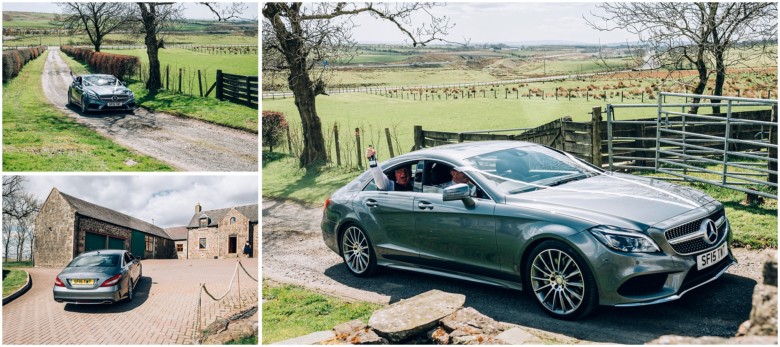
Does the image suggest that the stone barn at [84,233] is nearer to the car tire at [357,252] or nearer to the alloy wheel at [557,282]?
the car tire at [357,252]

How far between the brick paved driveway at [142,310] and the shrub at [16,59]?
6.38 feet

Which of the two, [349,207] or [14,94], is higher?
[14,94]

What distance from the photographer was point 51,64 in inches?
272

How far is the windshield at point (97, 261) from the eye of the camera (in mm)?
6054

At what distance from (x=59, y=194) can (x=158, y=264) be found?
109cm

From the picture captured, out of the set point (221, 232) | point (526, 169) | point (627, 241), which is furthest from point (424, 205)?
point (221, 232)

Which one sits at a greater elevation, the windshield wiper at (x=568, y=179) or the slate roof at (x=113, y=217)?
the windshield wiper at (x=568, y=179)

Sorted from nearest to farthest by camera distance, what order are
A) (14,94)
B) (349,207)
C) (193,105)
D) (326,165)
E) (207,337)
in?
(207,337), (14,94), (193,105), (349,207), (326,165)

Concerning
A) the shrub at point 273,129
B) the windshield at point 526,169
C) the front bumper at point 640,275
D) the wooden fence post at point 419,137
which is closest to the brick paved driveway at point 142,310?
the windshield at point 526,169

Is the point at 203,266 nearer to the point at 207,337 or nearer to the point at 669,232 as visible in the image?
the point at 207,337

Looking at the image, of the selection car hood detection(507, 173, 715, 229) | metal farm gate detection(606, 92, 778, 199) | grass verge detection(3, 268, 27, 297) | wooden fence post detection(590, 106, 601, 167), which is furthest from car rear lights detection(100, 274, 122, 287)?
wooden fence post detection(590, 106, 601, 167)

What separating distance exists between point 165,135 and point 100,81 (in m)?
0.77

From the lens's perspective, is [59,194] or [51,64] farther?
[51,64]

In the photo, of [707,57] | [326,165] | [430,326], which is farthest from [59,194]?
[707,57]
